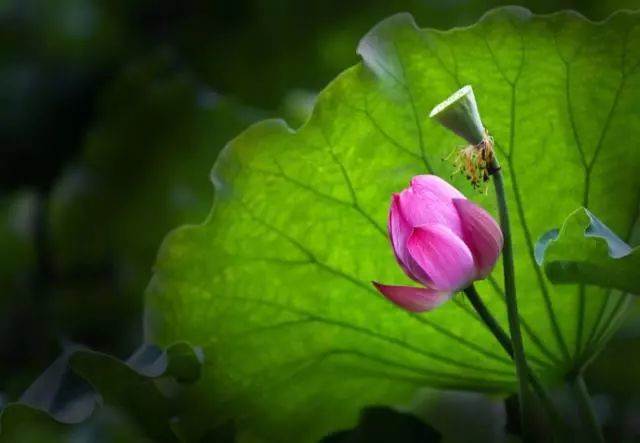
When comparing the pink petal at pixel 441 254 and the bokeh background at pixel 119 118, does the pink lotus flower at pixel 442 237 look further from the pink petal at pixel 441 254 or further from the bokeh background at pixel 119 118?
the bokeh background at pixel 119 118

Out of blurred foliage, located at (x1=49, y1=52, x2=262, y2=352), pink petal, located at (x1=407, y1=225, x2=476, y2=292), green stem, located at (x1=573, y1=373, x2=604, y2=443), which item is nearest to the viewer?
pink petal, located at (x1=407, y1=225, x2=476, y2=292)

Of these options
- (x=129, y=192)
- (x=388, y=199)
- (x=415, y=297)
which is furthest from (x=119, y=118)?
(x=415, y=297)

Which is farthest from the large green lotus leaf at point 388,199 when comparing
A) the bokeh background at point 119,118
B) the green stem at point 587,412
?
the bokeh background at point 119,118

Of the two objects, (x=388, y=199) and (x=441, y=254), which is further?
(x=388, y=199)

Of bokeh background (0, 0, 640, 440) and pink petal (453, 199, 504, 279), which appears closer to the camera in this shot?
pink petal (453, 199, 504, 279)

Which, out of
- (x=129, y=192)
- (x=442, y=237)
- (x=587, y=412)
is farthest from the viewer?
(x=129, y=192)

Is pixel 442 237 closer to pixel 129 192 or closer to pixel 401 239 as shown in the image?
pixel 401 239

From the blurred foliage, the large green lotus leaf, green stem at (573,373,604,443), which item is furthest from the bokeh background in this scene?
green stem at (573,373,604,443)

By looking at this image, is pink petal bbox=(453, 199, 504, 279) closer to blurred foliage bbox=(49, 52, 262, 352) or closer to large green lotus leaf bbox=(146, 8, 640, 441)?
large green lotus leaf bbox=(146, 8, 640, 441)
